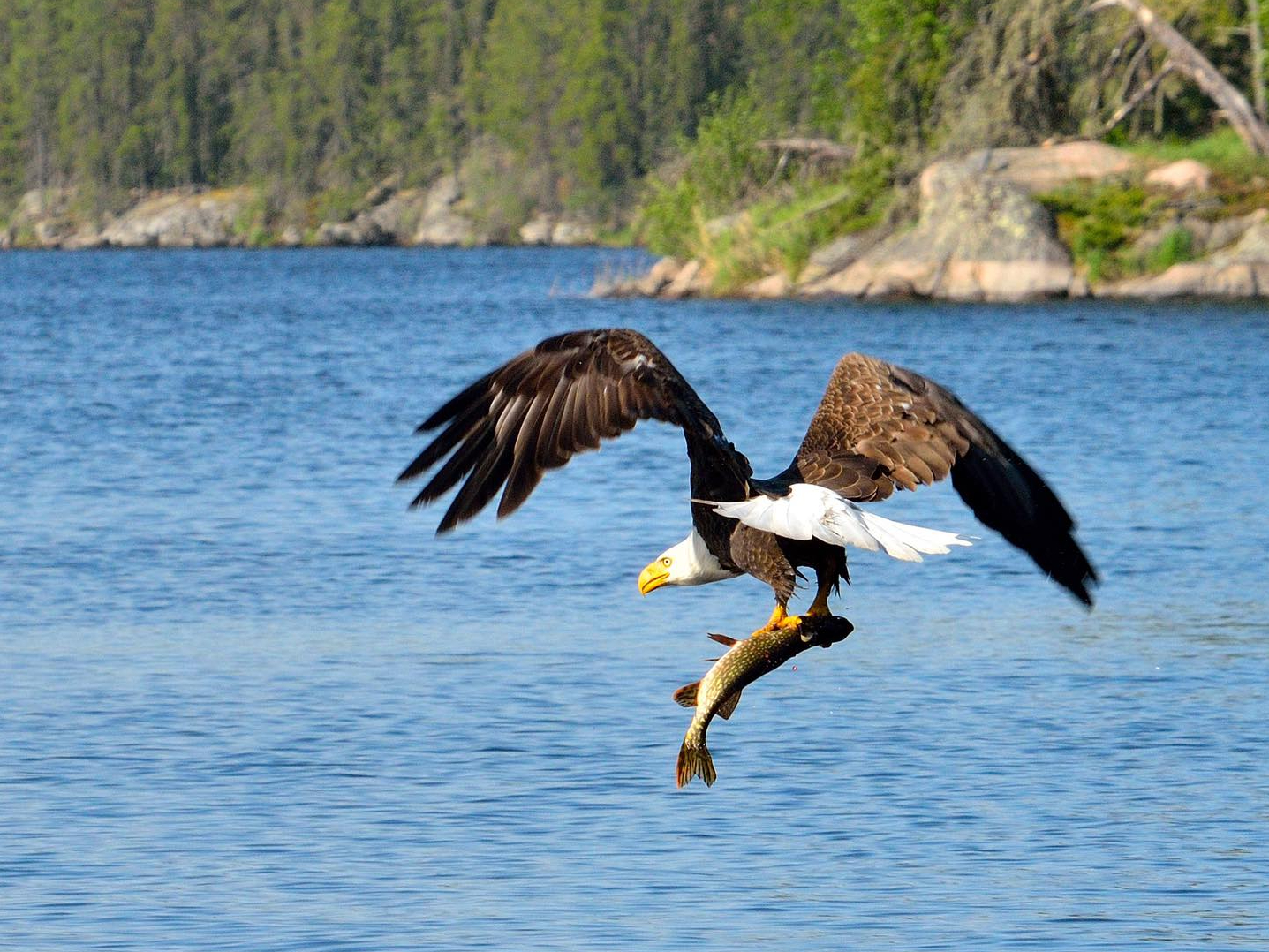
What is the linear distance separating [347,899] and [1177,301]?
117ft

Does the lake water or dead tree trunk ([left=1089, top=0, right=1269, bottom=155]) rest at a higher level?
dead tree trunk ([left=1089, top=0, right=1269, bottom=155])

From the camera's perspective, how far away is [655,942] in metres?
7.82

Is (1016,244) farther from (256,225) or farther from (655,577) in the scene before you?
(256,225)

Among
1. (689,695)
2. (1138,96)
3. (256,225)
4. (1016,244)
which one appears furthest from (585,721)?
(256,225)

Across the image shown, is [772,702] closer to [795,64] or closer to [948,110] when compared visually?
[948,110]

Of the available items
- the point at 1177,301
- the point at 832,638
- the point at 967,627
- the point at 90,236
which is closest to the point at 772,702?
the point at 967,627

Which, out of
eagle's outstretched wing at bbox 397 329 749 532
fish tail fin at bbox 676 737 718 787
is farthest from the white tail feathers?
fish tail fin at bbox 676 737 718 787

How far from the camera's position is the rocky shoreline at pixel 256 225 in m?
116

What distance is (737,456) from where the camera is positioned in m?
6.52

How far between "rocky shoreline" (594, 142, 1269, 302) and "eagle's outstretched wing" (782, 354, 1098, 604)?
110 feet

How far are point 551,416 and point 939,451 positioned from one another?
1115 mm

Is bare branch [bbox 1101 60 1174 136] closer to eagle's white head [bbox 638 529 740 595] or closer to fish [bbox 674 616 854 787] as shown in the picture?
eagle's white head [bbox 638 529 740 595]

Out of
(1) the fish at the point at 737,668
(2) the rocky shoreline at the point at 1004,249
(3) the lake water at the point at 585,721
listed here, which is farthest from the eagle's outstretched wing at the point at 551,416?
(2) the rocky shoreline at the point at 1004,249

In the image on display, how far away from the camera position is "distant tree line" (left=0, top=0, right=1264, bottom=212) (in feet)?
387
